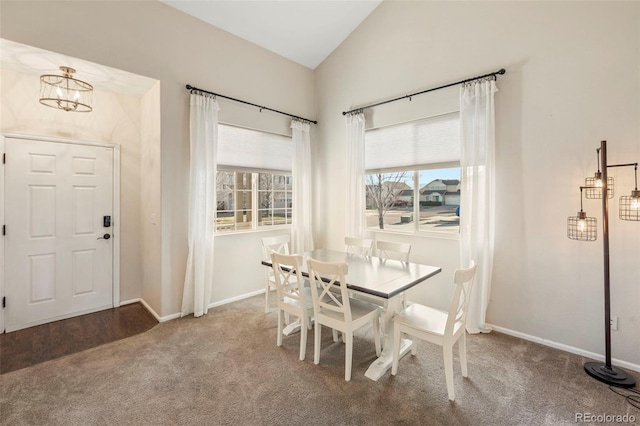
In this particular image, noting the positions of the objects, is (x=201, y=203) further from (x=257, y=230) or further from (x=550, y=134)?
(x=550, y=134)

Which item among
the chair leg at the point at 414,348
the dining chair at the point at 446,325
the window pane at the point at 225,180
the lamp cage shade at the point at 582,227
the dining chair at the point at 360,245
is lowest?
the chair leg at the point at 414,348

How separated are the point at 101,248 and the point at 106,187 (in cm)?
79

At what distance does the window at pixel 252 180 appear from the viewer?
388 cm

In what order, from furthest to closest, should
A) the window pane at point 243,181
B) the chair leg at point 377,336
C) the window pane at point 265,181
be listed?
the window pane at point 265,181 → the window pane at point 243,181 → the chair leg at point 377,336

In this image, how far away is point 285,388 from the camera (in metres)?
2.13

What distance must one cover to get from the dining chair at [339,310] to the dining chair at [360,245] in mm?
998

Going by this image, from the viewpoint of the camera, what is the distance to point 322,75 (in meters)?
4.72

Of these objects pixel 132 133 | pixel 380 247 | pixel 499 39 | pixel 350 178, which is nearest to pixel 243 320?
pixel 380 247

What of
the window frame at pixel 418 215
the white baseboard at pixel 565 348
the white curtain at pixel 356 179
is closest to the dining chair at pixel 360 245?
the white curtain at pixel 356 179

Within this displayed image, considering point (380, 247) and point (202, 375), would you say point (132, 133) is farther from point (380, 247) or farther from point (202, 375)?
point (380, 247)

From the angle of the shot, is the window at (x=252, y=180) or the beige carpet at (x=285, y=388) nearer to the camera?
the beige carpet at (x=285, y=388)

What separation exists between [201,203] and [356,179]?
83.0 inches

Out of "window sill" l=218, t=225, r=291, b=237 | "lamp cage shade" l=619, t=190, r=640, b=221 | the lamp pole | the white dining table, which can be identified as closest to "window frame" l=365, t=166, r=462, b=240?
the white dining table

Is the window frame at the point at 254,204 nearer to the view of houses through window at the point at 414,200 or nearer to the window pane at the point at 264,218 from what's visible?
the window pane at the point at 264,218
